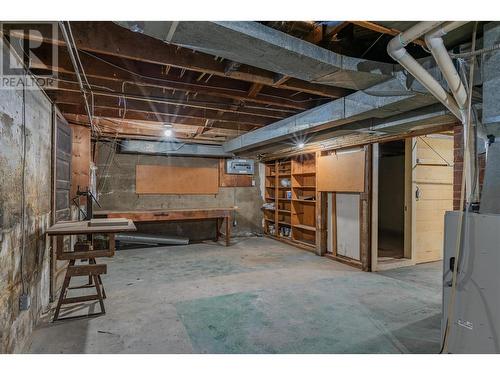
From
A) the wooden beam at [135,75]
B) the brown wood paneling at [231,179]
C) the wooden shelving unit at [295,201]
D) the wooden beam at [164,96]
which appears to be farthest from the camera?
the brown wood paneling at [231,179]

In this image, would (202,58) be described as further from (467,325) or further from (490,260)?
(467,325)

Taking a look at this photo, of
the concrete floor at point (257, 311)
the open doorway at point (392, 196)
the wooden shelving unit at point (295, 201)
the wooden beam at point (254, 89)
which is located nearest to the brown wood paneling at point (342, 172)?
the wooden shelving unit at point (295, 201)

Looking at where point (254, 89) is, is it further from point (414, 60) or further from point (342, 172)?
point (342, 172)

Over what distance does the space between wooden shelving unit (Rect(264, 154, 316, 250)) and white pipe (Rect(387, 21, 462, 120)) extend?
3.85 m

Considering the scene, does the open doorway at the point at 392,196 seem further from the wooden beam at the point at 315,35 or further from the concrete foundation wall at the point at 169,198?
the wooden beam at the point at 315,35

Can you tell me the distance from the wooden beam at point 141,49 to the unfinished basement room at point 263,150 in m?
0.01

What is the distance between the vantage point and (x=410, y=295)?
328cm

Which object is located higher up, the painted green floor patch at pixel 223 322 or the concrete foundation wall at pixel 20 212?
the concrete foundation wall at pixel 20 212

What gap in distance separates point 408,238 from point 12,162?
16.8 feet

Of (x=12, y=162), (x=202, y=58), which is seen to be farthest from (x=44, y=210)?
(x=202, y=58)

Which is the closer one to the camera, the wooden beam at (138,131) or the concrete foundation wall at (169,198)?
the wooden beam at (138,131)

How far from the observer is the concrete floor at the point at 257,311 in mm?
2227

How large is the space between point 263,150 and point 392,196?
2676mm

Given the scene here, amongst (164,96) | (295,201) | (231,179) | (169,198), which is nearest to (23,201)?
(164,96)
